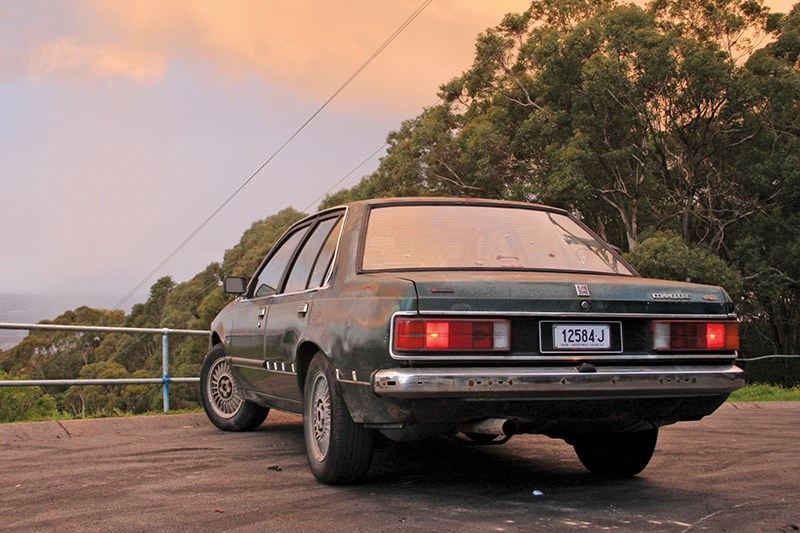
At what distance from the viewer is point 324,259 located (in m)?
5.93

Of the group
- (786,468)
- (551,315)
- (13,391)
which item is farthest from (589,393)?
(13,391)

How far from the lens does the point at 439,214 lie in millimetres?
5824

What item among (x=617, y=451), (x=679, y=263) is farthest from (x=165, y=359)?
(x=679, y=263)

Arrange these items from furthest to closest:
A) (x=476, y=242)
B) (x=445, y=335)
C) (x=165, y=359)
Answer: (x=165, y=359) → (x=476, y=242) → (x=445, y=335)

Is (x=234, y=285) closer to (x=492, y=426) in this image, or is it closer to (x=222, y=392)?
(x=222, y=392)

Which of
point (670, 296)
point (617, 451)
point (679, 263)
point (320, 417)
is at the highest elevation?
point (679, 263)

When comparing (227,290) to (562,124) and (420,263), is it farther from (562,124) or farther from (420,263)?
(562,124)

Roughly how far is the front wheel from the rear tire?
260 cm

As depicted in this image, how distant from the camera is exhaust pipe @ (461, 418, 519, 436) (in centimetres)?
463

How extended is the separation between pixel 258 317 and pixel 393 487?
2.10 meters

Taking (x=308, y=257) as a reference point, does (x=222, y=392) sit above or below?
below

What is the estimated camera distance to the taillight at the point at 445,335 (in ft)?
15.0

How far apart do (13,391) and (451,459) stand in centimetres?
1853

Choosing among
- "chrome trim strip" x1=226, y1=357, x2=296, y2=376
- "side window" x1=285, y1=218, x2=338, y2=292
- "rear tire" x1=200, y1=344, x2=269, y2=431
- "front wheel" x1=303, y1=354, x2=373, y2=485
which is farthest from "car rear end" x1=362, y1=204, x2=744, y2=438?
"rear tire" x1=200, y1=344, x2=269, y2=431
